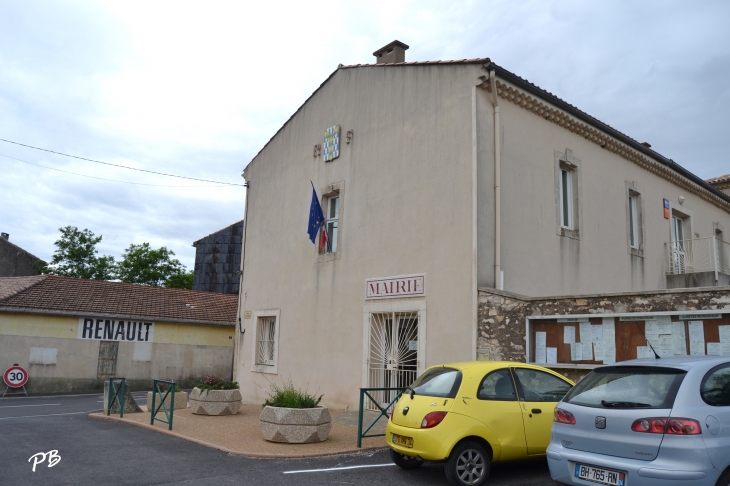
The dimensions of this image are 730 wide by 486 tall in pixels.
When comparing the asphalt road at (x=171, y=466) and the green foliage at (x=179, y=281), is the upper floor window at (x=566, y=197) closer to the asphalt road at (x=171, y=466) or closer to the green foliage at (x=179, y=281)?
the asphalt road at (x=171, y=466)

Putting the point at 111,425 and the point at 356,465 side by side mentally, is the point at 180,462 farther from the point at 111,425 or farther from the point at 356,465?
the point at 111,425

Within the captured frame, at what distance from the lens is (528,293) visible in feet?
37.4

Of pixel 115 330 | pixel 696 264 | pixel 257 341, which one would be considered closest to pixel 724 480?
pixel 257 341

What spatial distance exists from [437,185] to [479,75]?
2152 millimetres

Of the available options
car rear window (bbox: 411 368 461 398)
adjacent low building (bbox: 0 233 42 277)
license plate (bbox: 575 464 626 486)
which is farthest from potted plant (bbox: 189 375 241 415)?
adjacent low building (bbox: 0 233 42 277)

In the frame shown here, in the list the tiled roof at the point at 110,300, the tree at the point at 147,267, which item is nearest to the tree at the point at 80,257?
the tree at the point at 147,267

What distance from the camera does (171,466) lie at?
7.54 meters

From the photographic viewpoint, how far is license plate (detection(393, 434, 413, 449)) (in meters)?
6.44

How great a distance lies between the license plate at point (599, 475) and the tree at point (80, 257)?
3919cm

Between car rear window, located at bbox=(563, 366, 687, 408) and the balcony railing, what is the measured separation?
11.9 m

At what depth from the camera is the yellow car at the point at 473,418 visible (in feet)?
20.4

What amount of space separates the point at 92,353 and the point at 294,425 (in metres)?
15.2

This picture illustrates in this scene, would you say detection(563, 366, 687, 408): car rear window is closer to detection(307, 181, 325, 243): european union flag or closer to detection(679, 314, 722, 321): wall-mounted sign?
detection(679, 314, 722, 321): wall-mounted sign
